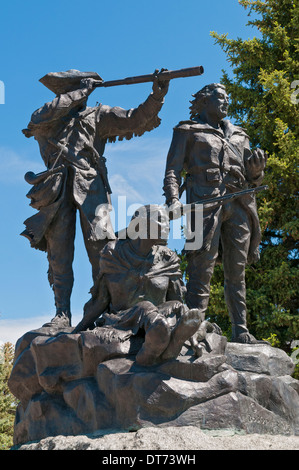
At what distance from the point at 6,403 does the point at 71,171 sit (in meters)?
11.0

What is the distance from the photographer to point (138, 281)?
562 centimetres

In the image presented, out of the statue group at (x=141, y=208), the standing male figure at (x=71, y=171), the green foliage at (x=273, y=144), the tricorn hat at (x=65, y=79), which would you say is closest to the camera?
the statue group at (x=141, y=208)

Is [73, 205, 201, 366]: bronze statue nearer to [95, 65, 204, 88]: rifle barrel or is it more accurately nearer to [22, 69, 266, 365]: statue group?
[22, 69, 266, 365]: statue group

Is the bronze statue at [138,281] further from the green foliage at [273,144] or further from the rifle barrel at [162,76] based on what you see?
the green foliage at [273,144]

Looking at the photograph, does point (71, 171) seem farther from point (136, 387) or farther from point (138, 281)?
point (136, 387)

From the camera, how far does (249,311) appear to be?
11461 mm

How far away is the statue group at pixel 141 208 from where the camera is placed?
5.76 metres

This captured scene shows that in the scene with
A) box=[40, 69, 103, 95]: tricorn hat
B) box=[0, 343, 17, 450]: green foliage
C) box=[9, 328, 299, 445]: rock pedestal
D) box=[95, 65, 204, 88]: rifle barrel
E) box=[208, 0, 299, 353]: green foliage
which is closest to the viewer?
box=[9, 328, 299, 445]: rock pedestal

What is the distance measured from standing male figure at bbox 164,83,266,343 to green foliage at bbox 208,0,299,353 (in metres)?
4.48

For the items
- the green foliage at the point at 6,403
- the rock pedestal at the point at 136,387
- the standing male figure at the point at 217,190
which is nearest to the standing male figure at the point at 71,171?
the standing male figure at the point at 217,190

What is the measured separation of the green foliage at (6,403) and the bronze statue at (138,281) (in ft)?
31.9

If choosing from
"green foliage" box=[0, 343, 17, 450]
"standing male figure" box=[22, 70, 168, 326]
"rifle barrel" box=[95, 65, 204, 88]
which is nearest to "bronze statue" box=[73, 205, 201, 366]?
"standing male figure" box=[22, 70, 168, 326]

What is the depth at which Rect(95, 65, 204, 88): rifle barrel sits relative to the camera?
628cm

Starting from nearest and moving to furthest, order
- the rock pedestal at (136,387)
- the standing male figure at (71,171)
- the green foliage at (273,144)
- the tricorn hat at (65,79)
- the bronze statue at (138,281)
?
1. the rock pedestal at (136,387)
2. the bronze statue at (138,281)
3. the standing male figure at (71,171)
4. the tricorn hat at (65,79)
5. the green foliage at (273,144)
